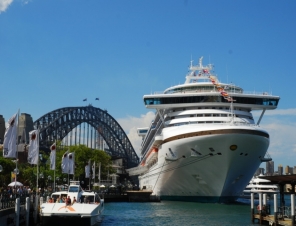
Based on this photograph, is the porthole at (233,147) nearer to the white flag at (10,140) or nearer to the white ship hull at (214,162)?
the white ship hull at (214,162)

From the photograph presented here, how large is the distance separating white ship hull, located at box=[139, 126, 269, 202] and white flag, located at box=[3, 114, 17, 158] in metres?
31.5

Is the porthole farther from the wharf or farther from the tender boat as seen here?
the tender boat

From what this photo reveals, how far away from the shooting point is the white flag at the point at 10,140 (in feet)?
109

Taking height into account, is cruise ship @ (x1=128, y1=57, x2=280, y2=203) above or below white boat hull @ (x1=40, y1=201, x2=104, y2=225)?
above

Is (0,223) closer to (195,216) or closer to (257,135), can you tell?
(195,216)

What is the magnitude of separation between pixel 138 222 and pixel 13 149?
18.1 meters

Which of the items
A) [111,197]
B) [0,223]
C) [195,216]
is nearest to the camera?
[0,223]

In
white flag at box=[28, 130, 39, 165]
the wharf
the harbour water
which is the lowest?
the harbour water

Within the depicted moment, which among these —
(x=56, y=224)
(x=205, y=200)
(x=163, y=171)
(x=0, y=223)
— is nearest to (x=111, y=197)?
(x=163, y=171)

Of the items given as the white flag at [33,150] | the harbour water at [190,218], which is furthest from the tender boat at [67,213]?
the harbour water at [190,218]

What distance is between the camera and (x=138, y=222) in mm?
47844

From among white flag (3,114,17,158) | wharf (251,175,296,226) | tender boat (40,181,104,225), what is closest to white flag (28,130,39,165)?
tender boat (40,181,104,225)

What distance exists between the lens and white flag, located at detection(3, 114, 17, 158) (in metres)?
33.3

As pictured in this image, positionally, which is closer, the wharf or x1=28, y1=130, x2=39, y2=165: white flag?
the wharf
